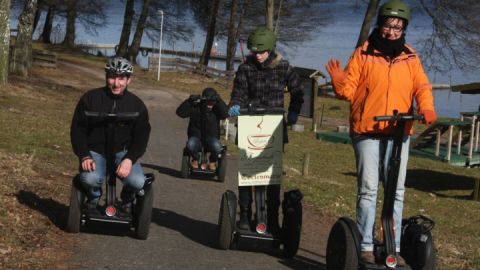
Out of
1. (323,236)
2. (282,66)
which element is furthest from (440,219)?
(282,66)

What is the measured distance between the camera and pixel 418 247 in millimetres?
6633

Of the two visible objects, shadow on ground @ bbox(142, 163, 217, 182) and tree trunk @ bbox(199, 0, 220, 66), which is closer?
shadow on ground @ bbox(142, 163, 217, 182)

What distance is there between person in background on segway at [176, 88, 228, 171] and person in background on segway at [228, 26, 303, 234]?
15.6 ft

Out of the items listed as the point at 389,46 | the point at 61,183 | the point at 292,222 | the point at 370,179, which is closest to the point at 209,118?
the point at 61,183

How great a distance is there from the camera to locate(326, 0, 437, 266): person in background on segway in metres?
6.50

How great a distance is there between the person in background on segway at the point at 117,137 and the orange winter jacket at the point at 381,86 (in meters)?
2.04

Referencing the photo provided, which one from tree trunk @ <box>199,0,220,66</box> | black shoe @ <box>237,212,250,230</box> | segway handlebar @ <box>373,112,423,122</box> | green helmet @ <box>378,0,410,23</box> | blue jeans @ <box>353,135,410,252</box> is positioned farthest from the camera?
tree trunk @ <box>199,0,220,66</box>

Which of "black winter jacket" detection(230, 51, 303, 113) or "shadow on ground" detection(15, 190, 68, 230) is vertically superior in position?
"black winter jacket" detection(230, 51, 303, 113)

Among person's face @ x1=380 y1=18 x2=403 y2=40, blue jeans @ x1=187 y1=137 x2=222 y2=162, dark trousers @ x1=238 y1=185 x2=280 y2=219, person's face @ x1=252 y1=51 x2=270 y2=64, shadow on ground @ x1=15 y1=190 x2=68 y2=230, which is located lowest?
shadow on ground @ x1=15 y1=190 x2=68 y2=230

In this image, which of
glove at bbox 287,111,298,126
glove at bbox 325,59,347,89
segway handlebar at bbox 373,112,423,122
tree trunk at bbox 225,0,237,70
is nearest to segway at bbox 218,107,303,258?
glove at bbox 287,111,298,126

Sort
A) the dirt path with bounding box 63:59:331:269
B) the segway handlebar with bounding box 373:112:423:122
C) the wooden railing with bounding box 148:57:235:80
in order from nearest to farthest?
the segway handlebar with bounding box 373:112:423:122, the dirt path with bounding box 63:59:331:269, the wooden railing with bounding box 148:57:235:80

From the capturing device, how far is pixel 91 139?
307 inches

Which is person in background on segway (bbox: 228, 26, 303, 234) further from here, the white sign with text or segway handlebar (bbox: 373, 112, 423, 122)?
segway handlebar (bbox: 373, 112, 423, 122)

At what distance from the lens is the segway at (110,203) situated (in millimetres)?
7727
